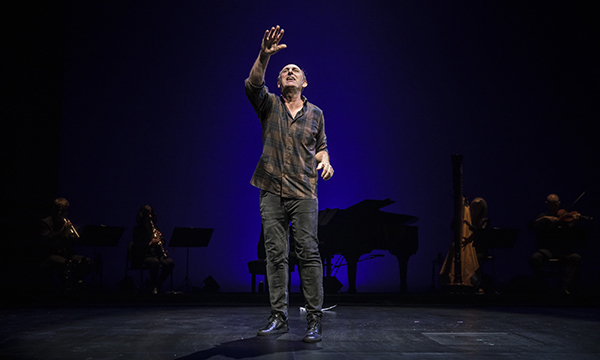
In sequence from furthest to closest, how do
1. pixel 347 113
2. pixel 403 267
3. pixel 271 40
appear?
pixel 347 113 → pixel 403 267 → pixel 271 40

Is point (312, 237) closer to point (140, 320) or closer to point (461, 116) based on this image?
point (140, 320)

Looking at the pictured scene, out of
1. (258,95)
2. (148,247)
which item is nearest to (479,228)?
(148,247)

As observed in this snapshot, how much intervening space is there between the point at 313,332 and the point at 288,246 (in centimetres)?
41

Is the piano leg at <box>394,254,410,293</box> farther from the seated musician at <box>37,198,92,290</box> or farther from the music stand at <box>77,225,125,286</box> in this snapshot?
the seated musician at <box>37,198,92,290</box>

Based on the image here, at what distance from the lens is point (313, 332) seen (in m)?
2.24

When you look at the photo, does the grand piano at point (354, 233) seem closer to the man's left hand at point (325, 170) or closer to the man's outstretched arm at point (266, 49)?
the man's left hand at point (325, 170)

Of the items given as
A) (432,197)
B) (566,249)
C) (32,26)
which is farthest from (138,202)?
(566,249)

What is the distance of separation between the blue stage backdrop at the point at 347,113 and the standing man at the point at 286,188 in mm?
5747

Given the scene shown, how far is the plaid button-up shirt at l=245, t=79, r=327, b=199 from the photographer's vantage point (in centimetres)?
234

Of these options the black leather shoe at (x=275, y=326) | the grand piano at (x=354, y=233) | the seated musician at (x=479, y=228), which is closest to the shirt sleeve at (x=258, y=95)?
the black leather shoe at (x=275, y=326)

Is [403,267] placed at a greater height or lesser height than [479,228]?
lesser

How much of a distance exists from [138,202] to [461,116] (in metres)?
5.77

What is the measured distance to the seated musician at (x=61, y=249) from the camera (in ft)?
17.6

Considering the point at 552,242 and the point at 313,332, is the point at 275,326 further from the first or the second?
the point at 552,242
